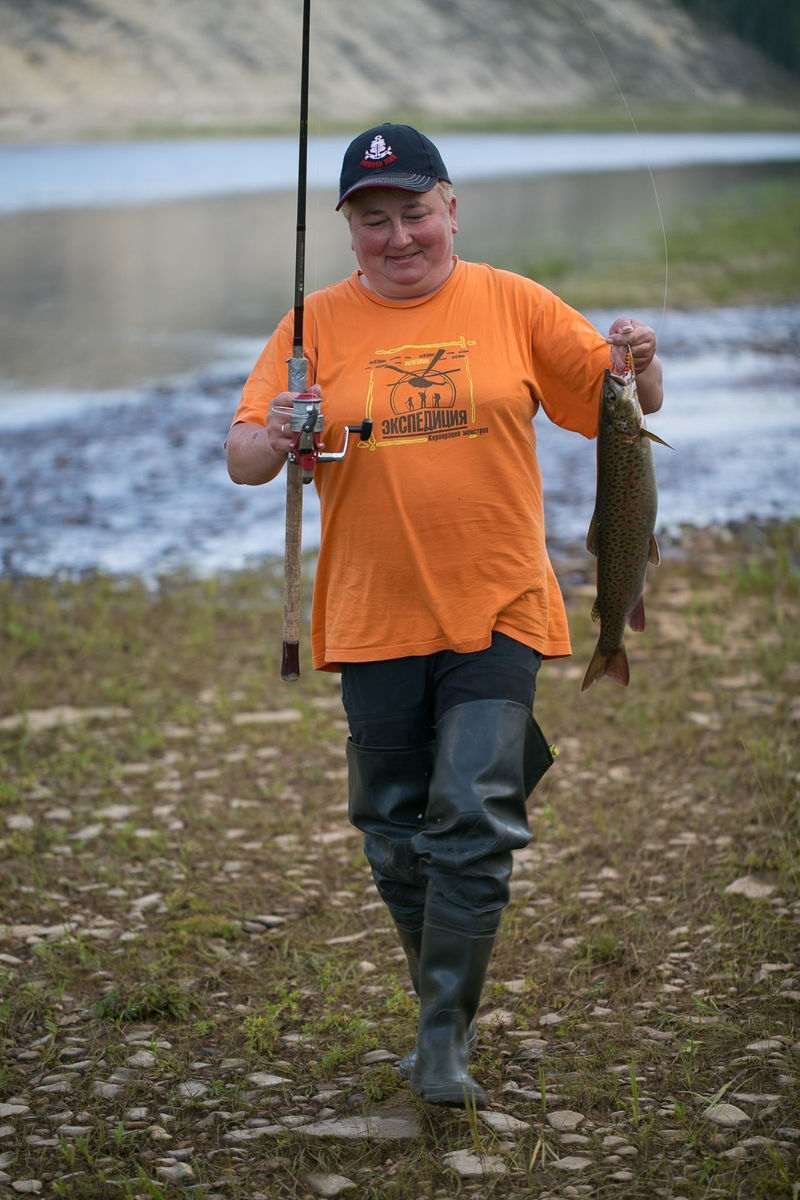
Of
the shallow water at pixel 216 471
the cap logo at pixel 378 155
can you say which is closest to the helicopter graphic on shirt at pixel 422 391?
the cap logo at pixel 378 155

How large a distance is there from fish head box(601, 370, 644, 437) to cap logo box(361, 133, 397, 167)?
79cm

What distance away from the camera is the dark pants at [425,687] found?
3.79 m

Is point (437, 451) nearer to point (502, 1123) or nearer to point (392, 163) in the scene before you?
point (392, 163)

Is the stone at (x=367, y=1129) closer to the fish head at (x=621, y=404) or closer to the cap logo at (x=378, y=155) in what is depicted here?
the fish head at (x=621, y=404)

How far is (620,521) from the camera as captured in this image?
4055 millimetres

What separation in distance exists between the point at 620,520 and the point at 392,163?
1139 mm

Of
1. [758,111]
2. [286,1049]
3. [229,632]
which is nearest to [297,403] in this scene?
[286,1049]

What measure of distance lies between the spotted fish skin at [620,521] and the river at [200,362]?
66 cm

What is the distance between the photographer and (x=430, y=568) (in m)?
3.80

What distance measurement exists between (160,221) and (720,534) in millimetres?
28113

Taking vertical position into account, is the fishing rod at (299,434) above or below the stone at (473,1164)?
above

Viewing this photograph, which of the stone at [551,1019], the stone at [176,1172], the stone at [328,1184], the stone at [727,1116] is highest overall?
the stone at [551,1019]

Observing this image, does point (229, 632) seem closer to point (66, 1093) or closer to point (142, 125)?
point (66, 1093)

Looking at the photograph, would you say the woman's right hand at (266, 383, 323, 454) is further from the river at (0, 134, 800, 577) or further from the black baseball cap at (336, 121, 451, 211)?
the river at (0, 134, 800, 577)
